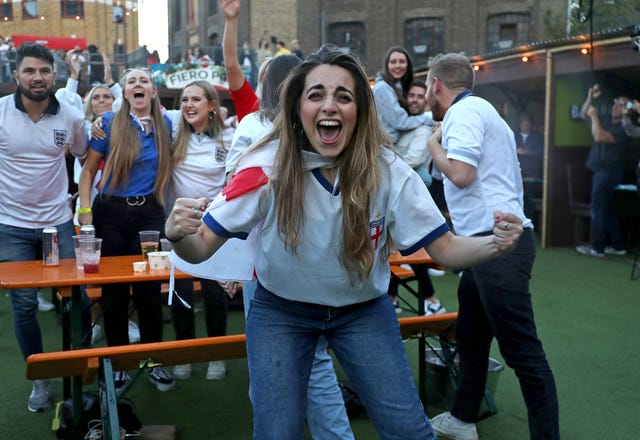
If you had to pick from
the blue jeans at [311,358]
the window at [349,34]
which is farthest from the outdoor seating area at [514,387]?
the window at [349,34]

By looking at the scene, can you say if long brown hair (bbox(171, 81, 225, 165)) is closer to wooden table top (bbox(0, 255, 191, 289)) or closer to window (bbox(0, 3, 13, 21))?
wooden table top (bbox(0, 255, 191, 289))

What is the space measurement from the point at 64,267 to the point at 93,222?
0.70 m

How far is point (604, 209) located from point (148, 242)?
7433 mm

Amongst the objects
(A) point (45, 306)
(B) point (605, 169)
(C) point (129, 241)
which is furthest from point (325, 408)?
(B) point (605, 169)

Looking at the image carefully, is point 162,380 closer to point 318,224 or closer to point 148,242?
point 148,242

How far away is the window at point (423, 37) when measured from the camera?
3066 centimetres

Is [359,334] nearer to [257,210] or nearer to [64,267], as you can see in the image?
[257,210]

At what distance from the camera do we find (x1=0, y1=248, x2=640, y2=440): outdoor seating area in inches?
168

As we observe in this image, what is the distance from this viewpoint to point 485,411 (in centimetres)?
438

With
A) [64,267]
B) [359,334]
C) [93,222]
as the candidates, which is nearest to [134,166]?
[93,222]

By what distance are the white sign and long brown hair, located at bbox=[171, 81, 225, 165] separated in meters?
11.6

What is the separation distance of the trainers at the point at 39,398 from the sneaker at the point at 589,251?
780 centimetres

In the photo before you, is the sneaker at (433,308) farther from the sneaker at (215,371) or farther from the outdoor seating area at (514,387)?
the sneaker at (215,371)

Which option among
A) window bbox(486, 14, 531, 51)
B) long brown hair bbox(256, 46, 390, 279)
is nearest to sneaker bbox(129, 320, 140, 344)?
long brown hair bbox(256, 46, 390, 279)
